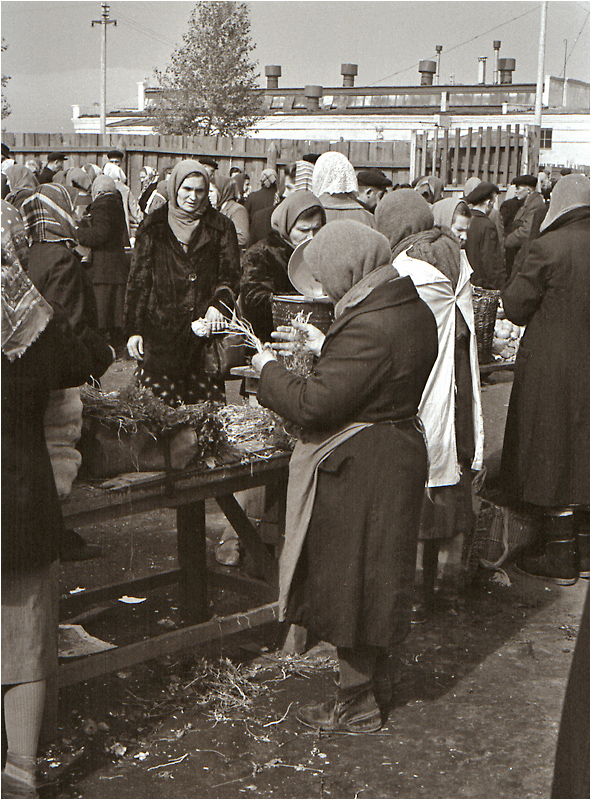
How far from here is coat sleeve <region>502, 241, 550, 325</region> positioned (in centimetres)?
Answer: 505

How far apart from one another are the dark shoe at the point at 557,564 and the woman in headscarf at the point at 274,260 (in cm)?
195

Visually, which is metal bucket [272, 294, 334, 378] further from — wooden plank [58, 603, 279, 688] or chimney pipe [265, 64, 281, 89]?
chimney pipe [265, 64, 281, 89]

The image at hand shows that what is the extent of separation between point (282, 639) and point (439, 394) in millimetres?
1278

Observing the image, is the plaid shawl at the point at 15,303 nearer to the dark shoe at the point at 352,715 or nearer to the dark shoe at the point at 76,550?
the dark shoe at the point at 352,715

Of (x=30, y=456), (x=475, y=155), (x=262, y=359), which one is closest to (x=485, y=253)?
(x=262, y=359)

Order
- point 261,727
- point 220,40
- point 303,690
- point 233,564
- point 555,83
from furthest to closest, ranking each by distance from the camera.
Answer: point 555,83
point 220,40
point 233,564
point 303,690
point 261,727

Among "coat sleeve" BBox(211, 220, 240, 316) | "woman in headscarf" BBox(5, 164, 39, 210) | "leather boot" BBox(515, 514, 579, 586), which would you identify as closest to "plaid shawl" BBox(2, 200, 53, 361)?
"coat sleeve" BBox(211, 220, 240, 316)

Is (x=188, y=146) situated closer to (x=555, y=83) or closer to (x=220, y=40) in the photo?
(x=220, y=40)

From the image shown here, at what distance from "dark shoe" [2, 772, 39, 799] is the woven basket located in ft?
11.6

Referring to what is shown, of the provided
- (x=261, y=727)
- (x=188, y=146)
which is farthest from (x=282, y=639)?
(x=188, y=146)

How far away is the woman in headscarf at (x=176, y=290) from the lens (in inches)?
201

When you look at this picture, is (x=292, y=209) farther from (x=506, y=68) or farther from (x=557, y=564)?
(x=506, y=68)

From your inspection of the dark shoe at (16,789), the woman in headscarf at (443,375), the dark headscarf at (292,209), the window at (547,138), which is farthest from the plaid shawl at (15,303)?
the window at (547,138)

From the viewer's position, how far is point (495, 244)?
9.24m
